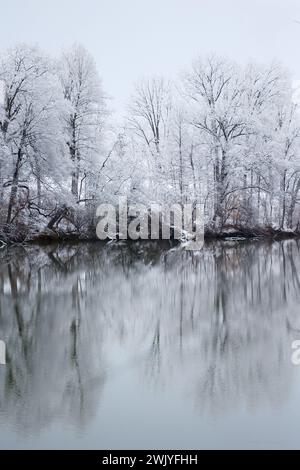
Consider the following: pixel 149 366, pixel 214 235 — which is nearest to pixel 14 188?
pixel 214 235

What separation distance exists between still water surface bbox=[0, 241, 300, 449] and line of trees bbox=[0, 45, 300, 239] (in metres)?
14.1

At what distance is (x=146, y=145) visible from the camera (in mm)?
36812

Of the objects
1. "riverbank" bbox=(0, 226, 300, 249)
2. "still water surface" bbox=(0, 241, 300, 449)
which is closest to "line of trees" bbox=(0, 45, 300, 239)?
→ "riverbank" bbox=(0, 226, 300, 249)

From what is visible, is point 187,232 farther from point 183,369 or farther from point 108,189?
point 183,369

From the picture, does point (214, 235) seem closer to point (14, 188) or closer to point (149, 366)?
point (14, 188)

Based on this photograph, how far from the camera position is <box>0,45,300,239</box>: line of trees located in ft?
78.3

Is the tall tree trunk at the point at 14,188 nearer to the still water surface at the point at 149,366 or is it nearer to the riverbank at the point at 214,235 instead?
the riverbank at the point at 214,235

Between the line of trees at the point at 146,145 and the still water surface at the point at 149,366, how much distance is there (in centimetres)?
1407

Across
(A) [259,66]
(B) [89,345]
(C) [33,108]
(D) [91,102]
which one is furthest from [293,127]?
(B) [89,345]

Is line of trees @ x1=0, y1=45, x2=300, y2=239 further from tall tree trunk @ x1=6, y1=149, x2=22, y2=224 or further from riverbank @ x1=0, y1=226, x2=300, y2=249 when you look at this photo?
riverbank @ x1=0, y1=226, x2=300, y2=249

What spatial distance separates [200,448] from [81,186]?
2503cm

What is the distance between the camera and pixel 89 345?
20.1 feet

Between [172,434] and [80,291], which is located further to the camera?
[80,291]

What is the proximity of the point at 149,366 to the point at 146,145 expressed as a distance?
106 ft
